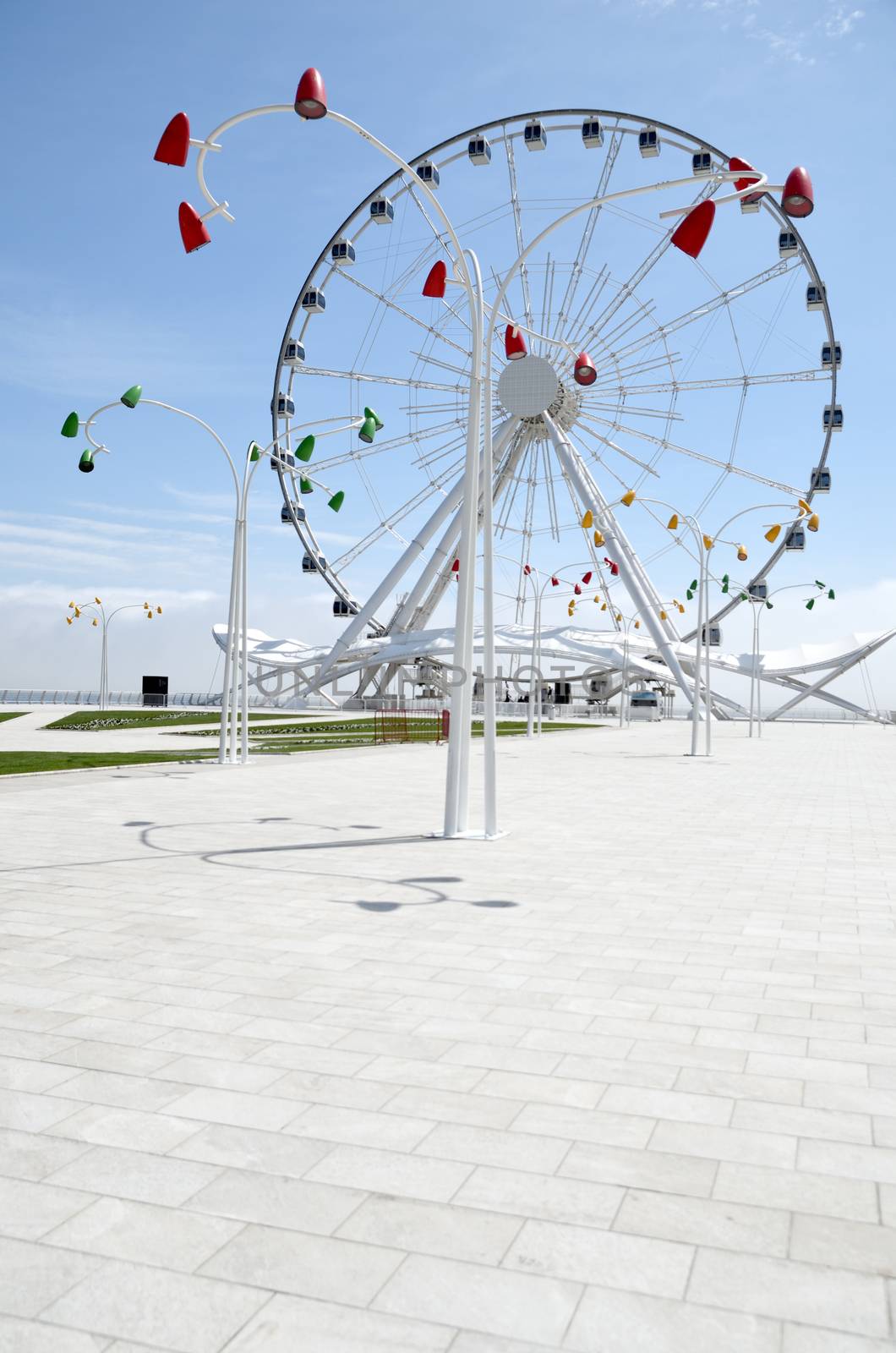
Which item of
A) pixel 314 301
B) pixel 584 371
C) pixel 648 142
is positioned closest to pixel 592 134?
pixel 648 142

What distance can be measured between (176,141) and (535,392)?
28469 mm

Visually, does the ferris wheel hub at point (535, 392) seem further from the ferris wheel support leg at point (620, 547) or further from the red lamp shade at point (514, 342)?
the red lamp shade at point (514, 342)

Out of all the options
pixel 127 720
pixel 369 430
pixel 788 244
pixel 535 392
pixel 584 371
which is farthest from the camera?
pixel 127 720

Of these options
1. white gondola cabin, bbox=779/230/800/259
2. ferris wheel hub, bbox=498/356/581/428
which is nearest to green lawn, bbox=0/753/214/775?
ferris wheel hub, bbox=498/356/581/428

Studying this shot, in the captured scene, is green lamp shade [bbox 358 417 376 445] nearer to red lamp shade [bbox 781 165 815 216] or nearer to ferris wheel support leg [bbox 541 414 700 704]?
red lamp shade [bbox 781 165 815 216]

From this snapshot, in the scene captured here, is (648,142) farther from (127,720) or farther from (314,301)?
(127,720)

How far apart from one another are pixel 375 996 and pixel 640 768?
59.9 ft

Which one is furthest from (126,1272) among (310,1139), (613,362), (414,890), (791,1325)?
(613,362)

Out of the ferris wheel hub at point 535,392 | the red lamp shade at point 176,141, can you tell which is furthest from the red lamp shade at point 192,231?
the ferris wheel hub at point 535,392

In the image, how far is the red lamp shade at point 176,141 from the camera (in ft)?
30.4

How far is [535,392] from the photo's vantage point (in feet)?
121

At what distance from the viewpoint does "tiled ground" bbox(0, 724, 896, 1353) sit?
9.30 ft

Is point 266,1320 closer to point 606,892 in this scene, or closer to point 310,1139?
point 310,1139

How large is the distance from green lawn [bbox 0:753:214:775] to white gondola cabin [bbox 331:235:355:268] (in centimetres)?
2270
